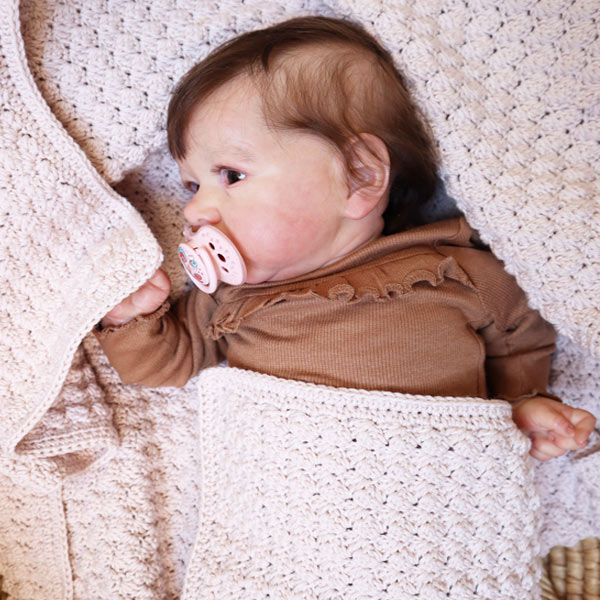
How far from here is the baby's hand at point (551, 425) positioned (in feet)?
3.16

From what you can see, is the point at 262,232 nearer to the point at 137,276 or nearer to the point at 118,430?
the point at 137,276

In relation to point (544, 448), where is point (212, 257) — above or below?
above

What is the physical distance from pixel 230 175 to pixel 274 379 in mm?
331

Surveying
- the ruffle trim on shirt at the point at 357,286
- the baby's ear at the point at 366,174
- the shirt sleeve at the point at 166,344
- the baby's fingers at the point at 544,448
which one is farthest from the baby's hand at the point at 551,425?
the shirt sleeve at the point at 166,344

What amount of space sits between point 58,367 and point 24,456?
164 millimetres

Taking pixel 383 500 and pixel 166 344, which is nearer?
pixel 383 500

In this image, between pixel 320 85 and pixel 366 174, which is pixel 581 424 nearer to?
pixel 366 174

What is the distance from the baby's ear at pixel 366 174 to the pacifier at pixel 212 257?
202 mm

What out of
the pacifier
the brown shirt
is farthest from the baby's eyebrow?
the brown shirt

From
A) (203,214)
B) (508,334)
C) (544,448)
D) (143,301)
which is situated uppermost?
(203,214)

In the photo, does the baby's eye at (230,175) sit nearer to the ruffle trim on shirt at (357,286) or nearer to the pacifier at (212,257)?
the pacifier at (212,257)

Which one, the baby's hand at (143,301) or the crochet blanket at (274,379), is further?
the baby's hand at (143,301)

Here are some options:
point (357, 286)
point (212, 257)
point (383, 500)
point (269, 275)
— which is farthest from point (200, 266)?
point (383, 500)

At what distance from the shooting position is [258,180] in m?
0.92
